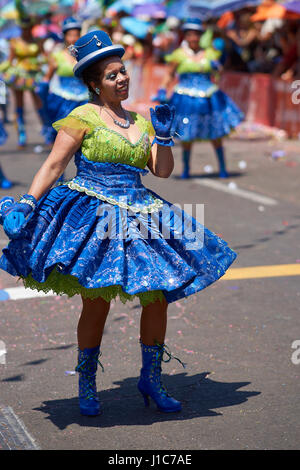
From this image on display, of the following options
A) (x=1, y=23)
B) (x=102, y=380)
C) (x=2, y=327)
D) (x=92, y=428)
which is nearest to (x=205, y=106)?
(x=2, y=327)

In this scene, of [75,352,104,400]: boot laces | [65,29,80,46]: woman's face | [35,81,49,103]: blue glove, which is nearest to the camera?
[75,352,104,400]: boot laces

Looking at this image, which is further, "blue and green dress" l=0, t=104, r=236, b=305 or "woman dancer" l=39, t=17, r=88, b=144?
"woman dancer" l=39, t=17, r=88, b=144

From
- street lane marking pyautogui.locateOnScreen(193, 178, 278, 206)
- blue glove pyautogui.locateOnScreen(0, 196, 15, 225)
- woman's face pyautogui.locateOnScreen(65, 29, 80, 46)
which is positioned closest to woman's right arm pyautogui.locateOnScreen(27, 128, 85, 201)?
blue glove pyautogui.locateOnScreen(0, 196, 15, 225)

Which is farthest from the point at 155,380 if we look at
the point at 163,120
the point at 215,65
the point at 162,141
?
the point at 215,65

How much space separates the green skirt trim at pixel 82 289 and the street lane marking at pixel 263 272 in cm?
296

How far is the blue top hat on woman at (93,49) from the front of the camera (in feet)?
14.3

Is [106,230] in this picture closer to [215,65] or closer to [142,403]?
[142,403]

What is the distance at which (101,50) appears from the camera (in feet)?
14.2

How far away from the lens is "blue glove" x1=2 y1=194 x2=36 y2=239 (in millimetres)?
4074

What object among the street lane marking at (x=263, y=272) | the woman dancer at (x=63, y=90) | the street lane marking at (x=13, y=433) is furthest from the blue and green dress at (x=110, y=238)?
the woman dancer at (x=63, y=90)

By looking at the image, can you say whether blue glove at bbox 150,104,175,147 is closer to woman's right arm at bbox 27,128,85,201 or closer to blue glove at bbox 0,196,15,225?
woman's right arm at bbox 27,128,85,201

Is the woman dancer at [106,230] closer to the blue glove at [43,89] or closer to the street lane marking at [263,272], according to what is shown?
the street lane marking at [263,272]

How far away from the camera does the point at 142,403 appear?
460 cm

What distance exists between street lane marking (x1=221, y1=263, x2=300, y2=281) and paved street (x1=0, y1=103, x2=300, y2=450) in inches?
0.7
